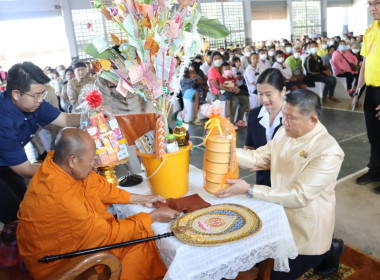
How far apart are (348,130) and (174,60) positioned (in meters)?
4.57

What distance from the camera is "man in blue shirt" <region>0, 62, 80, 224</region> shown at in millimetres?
1890

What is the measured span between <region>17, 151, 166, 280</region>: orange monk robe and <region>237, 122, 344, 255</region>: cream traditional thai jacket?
0.68 m

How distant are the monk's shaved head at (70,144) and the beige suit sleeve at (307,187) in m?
0.83

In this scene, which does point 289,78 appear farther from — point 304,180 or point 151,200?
point 151,200

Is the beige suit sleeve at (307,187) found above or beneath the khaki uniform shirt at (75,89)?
beneath

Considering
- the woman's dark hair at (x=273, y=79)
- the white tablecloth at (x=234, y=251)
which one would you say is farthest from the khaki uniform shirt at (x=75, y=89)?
the white tablecloth at (x=234, y=251)

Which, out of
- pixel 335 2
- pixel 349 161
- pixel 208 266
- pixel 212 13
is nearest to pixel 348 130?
pixel 349 161

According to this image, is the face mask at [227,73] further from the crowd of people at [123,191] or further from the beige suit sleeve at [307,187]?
the beige suit sleeve at [307,187]

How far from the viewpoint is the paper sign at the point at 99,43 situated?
1.53m

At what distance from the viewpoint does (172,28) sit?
4.77ft

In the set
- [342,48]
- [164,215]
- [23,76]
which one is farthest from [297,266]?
[342,48]

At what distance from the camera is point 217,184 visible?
1589mm

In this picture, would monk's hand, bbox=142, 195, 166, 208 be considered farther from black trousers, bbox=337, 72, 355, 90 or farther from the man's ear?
black trousers, bbox=337, 72, 355, 90

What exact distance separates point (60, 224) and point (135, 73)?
0.75 meters
